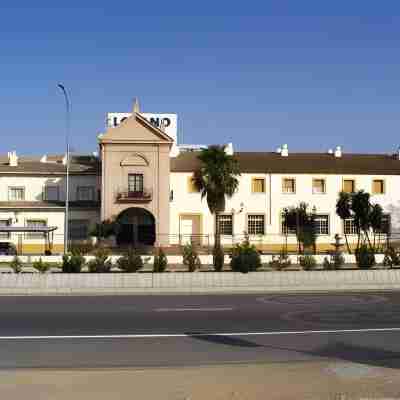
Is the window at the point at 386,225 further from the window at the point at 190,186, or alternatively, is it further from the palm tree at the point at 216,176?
the window at the point at 190,186

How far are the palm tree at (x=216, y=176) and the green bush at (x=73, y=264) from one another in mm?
29404

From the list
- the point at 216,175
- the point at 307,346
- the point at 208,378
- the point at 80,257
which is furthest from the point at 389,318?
the point at 216,175

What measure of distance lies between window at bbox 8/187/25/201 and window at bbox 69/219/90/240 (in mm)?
5791

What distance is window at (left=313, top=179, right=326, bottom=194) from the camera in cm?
5988

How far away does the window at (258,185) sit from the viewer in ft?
195

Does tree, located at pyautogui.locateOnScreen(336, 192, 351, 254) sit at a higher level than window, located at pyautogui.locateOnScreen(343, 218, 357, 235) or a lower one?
higher

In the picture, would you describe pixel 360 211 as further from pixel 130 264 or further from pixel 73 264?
pixel 73 264

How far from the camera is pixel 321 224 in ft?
194

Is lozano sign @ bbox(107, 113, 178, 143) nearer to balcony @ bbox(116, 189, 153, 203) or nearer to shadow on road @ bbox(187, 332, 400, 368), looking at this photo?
balcony @ bbox(116, 189, 153, 203)

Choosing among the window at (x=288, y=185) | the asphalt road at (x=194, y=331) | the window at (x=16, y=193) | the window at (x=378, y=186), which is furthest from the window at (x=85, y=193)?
the asphalt road at (x=194, y=331)

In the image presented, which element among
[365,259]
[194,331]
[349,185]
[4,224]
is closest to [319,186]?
[349,185]

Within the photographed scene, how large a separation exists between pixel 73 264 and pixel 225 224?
Answer: 35.2 metres

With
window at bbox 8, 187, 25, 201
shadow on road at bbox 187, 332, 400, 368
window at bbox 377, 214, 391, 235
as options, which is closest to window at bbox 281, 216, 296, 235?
window at bbox 377, 214, 391, 235

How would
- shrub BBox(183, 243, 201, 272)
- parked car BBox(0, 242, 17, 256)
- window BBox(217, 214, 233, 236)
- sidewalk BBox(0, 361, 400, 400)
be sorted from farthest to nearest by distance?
window BBox(217, 214, 233, 236) → parked car BBox(0, 242, 17, 256) → shrub BBox(183, 243, 201, 272) → sidewalk BBox(0, 361, 400, 400)
